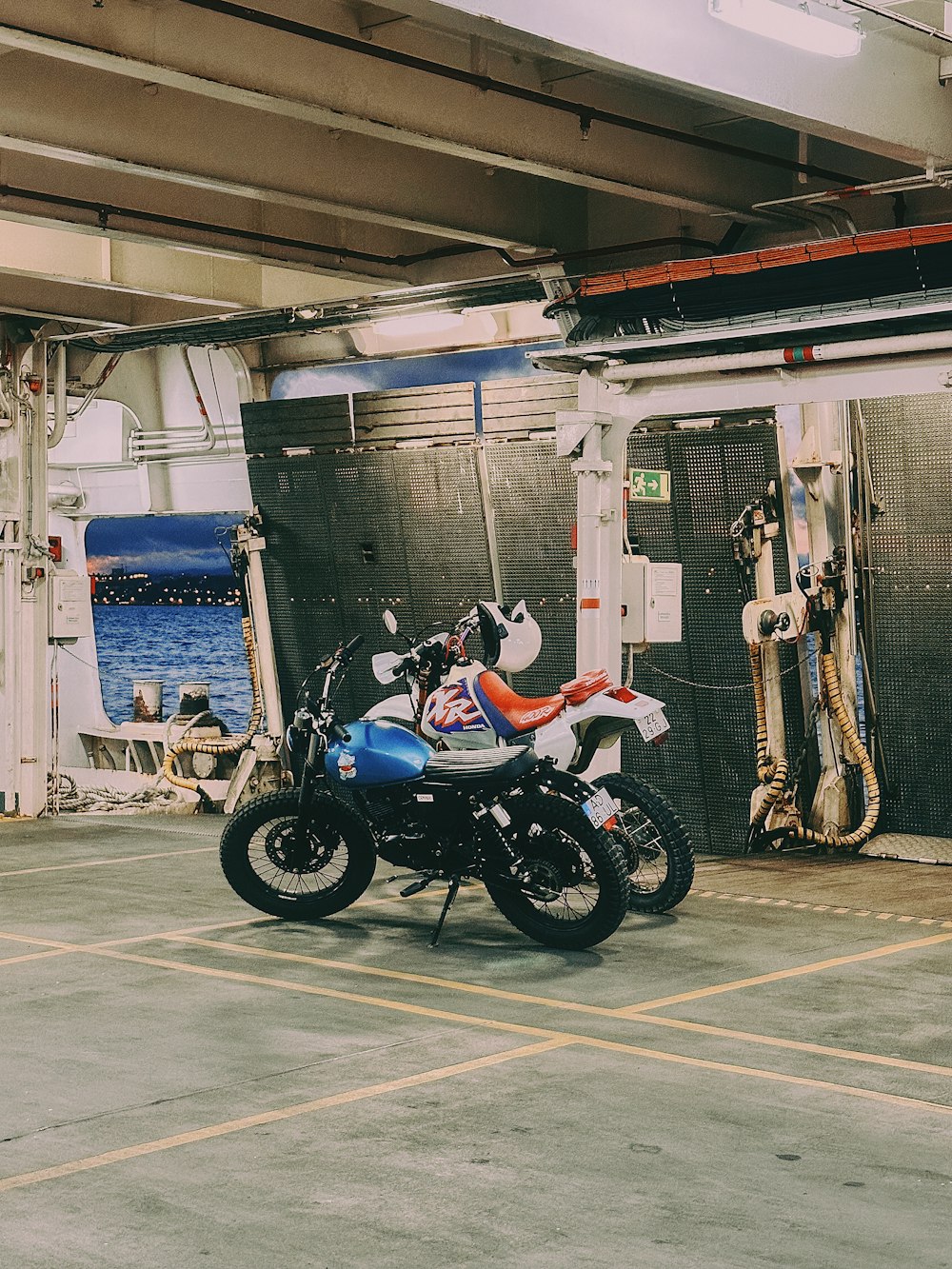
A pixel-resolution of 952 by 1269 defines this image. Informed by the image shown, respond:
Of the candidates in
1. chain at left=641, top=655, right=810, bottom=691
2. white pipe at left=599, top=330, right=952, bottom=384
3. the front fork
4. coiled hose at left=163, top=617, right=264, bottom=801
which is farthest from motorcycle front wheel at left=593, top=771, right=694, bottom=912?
coiled hose at left=163, top=617, right=264, bottom=801

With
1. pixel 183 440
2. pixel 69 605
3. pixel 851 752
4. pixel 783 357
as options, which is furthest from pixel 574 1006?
pixel 183 440

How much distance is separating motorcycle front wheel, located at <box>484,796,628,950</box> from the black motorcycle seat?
0.15 metres

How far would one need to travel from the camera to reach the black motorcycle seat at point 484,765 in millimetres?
7230

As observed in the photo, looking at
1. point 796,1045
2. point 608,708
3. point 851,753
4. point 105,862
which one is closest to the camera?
point 796,1045

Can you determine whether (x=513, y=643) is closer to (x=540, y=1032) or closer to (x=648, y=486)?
(x=648, y=486)

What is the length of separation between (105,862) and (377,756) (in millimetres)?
3265

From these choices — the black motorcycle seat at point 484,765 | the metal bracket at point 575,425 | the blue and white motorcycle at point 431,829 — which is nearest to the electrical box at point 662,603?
the metal bracket at point 575,425

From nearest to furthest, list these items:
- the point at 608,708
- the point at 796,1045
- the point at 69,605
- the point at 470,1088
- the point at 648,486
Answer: the point at 470,1088, the point at 796,1045, the point at 608,708, the point at 648,486, the point at 69,605

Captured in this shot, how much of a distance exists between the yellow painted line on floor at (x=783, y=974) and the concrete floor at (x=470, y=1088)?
2 centimetres

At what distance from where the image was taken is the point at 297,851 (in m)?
7.69

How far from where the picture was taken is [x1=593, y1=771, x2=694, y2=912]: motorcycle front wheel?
25.8 feet

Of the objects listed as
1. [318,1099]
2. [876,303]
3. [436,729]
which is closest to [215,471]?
[436,729]

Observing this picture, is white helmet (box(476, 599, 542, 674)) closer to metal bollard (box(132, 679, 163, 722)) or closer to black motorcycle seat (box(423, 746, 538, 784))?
black motorcycle seat (box(423, 746, 538, 784))

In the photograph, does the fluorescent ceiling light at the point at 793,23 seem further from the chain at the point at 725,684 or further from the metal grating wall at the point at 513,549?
the chain at the point at 725,684
